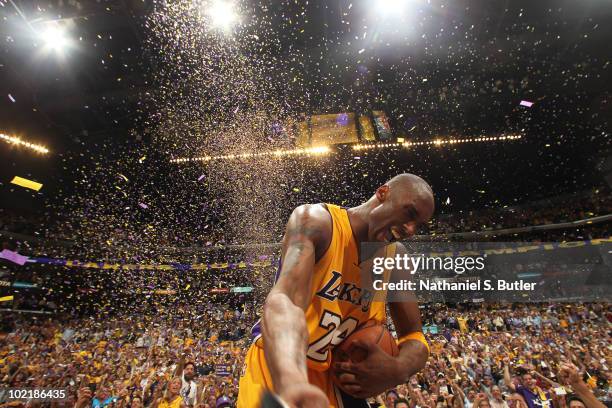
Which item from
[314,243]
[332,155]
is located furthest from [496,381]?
[332,155]

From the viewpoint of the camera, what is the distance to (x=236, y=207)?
2673cm

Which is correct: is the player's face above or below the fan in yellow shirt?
above

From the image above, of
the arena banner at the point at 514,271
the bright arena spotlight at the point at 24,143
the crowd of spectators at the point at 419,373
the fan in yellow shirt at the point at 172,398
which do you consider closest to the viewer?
the fan in yellow shirt at the point at 172,398

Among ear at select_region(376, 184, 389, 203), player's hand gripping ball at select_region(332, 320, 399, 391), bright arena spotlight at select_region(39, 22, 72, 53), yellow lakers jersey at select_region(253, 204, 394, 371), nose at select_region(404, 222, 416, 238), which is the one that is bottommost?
player's hand gripping ball at select_region(332, 320, 399, 391)

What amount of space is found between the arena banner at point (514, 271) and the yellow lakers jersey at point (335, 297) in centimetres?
1566

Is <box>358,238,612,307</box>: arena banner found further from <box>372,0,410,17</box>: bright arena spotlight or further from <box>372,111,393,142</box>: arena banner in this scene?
<box>372,0,410,17</box>: bright arena spotlight

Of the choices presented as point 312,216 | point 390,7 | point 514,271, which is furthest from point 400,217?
point 514,271

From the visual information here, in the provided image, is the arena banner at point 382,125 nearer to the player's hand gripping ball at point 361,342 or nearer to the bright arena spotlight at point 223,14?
the bright arena spotlight at point 223,14

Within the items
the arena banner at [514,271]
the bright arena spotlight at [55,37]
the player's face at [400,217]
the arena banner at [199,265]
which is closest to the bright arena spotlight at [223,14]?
the bright arena spotlight at [55,37]

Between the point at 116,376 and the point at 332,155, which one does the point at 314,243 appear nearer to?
the point at 116,376

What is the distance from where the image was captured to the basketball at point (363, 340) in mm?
1850

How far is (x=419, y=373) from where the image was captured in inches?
381

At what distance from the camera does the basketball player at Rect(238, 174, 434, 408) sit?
157 centimetres

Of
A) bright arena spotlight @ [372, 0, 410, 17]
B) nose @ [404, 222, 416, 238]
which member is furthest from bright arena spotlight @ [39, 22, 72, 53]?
nose @ [404, 222, 416, 238]
